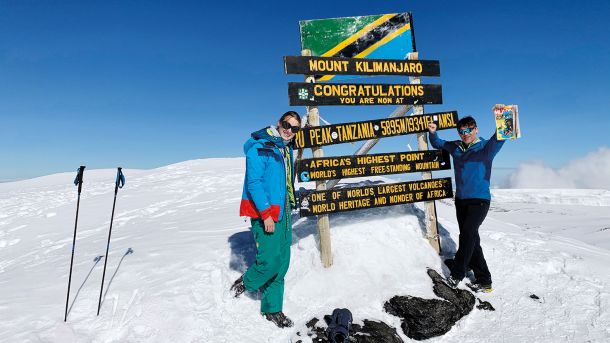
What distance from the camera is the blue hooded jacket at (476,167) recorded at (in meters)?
4.81

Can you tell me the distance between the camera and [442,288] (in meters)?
4.84

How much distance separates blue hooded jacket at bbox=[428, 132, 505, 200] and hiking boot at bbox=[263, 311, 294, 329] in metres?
3.14

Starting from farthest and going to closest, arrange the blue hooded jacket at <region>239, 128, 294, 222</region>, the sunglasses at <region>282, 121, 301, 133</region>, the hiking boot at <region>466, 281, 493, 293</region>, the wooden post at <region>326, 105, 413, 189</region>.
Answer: the wooden post at <region>326, 105, 413, 189</region>, the hiking boot at <region>466, 281, 493, 293</region>, the sunglasses at <region>282, 121, 301, 133</region>, the blue hooded jacket at <region>239, 128, 294, 222</region>

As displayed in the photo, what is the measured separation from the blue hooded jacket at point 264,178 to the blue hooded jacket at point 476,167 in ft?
9.08

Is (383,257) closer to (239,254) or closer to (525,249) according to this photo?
(239,254)

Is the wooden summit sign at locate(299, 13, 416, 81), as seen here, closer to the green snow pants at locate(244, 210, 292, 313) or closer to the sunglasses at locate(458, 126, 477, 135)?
the sunglasses at locate(458, 126, 477, 135)

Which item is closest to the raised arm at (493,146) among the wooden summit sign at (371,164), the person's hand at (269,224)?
the wooden summit sign at (371,164)

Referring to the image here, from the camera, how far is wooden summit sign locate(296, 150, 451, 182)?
17.0 ft

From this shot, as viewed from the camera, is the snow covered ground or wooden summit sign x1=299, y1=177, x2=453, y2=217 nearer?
the snow covered ground

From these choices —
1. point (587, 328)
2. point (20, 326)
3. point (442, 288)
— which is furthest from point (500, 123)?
point (20, 326)

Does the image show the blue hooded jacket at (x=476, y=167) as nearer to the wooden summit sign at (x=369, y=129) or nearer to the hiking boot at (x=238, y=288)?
the wooden summit sign at (x=369, y=129)

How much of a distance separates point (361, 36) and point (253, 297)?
179 inches

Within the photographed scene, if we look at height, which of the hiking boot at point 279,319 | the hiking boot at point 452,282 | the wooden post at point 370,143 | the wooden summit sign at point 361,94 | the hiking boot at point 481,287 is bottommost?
the hiking boot at point 481,287

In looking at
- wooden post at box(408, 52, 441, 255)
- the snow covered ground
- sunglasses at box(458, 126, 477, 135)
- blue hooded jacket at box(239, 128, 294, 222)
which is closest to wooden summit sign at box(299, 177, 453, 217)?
wooden post at box(408, 52, 441, 255)
